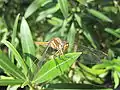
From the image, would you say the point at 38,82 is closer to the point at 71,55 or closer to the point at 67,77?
the point at 71,55

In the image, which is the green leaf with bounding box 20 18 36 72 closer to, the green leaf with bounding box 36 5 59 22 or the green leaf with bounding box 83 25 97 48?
the green leaf with bounding box 36 5 59 22

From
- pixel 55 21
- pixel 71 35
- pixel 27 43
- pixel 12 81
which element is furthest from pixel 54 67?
pixel 55 21

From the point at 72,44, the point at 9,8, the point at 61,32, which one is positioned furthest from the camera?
the point at 9,8

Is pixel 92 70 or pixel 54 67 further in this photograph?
pixel 92 70

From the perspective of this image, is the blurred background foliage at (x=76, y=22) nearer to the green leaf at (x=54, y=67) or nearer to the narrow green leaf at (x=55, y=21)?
the narrow green leaf at (x=55, y=21)

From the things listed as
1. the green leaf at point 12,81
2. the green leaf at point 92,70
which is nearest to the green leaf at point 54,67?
the green leaf at point 12,81

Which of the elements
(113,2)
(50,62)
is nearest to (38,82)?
(50,62)

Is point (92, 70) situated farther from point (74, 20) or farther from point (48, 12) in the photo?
point (48, 12)
